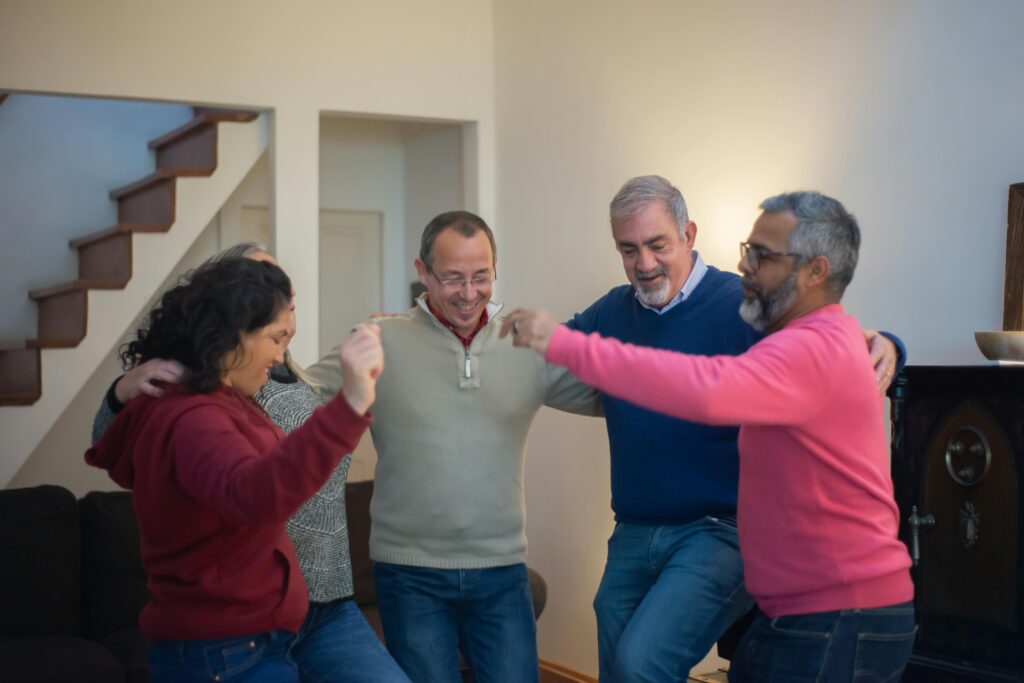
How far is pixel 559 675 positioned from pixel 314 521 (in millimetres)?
2852

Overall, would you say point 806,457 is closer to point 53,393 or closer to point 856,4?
point 856,4

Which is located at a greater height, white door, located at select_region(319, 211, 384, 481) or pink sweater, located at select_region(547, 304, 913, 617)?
white door, located at select_region(319, 211, 384, 481)

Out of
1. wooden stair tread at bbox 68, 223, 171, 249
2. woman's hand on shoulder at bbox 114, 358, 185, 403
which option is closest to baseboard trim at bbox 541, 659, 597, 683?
wooden stair tread at bbox 68, 223, 171, 249

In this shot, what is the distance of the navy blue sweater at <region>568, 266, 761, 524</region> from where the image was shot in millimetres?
2584

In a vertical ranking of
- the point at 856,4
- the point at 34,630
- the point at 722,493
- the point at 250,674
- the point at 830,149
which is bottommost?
the point at 34,630

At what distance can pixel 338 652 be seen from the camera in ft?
7.61

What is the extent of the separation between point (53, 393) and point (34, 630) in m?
1.67

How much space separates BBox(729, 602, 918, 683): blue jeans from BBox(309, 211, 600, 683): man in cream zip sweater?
0.80m

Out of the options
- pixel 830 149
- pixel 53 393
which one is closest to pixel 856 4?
pixel 830 149

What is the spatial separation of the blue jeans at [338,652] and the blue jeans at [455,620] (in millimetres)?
291

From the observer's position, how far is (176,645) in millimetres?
1970

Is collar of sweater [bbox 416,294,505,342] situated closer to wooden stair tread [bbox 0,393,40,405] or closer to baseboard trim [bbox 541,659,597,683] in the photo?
baseboard trim [bbox 541,659,597,683]

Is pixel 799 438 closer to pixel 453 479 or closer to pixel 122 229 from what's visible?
pixel 453 479

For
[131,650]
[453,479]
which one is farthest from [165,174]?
[453,479]
